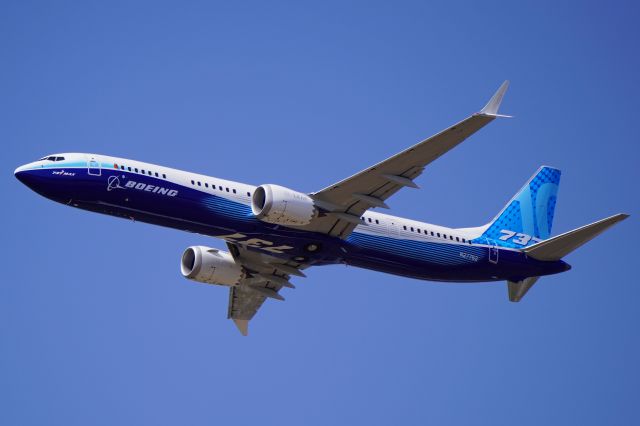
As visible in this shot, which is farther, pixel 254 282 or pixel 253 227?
pixel 254 282

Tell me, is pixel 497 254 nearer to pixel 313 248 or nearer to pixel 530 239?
pixel 530 239

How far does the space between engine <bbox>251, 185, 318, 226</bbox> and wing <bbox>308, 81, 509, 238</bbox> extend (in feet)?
3.27

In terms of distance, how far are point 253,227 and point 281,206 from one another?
2365 mm

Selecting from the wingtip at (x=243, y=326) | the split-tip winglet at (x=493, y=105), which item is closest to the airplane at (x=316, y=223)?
the split-tip winglet at (x=493, y=105)

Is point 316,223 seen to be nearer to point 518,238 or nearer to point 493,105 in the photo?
point 493,105

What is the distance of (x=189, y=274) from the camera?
5750cm

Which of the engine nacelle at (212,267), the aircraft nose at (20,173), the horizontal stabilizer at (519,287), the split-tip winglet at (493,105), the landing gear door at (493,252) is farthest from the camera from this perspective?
the horizontal stabilizer at (519,287)

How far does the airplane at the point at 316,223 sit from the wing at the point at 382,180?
0.16ft

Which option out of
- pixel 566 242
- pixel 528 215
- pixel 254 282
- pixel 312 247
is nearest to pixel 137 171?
pixel 312 247

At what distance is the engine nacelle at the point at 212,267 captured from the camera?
57.1 m

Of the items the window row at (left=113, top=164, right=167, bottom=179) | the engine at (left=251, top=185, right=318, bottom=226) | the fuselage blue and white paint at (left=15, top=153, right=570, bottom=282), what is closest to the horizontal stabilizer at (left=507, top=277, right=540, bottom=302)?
the fuselage blue and white paint at (left=15, top=153, right=570, bottom=282)

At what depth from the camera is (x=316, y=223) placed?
50.8 meters

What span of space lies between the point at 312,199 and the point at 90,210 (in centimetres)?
1045

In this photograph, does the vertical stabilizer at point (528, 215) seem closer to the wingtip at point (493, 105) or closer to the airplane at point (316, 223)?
the airplane at point (316, 223)
